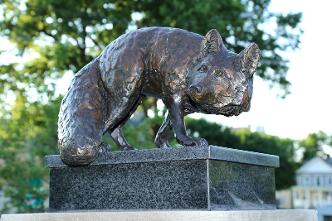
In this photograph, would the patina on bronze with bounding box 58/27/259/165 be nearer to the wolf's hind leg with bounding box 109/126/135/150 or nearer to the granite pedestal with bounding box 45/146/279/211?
the wolf's hind leg with bounding box 109/126/135/150

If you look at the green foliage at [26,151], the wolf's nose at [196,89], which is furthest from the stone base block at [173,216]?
the green foliage at [26,151]

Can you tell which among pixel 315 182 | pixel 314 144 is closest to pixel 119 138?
pixel 314 144

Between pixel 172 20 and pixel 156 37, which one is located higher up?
pixel 172 20

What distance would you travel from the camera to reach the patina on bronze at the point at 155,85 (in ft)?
19.1

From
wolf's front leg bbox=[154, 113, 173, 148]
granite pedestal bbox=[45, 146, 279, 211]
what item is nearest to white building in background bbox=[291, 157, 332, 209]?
wolf's front leg bbox=[154, 113, 173, 148]

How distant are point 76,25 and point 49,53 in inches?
72.4

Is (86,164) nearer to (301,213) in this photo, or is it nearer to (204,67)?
(204,67)

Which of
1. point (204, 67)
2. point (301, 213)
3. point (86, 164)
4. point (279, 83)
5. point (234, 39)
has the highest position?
point (234, 39)

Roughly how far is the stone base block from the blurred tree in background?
1186 centimetres

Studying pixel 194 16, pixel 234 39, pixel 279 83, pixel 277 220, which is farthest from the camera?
pixel 279 83

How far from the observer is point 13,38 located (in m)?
25.1

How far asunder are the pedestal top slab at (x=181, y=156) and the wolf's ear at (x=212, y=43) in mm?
1010

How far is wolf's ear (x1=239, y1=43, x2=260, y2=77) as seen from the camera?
585cm

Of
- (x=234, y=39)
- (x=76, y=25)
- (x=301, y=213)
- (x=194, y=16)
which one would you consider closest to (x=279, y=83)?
(x=234, y=39)
